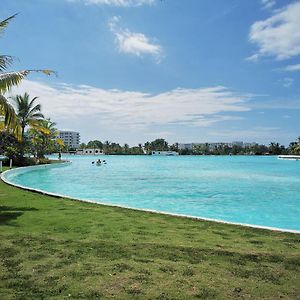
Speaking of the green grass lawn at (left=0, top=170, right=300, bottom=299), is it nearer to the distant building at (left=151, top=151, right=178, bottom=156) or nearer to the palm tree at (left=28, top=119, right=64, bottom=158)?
the palm tree at (left=28, top=119, right=64, bottom=158)

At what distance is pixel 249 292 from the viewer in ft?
13.0

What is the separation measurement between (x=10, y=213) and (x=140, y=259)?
4.72m

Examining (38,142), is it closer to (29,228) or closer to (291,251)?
(29,228)

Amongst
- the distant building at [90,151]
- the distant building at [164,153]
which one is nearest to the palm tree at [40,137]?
the distant building at [90,151]

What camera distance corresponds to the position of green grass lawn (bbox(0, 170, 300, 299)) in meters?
3.95

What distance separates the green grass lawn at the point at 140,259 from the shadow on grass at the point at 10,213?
43mm

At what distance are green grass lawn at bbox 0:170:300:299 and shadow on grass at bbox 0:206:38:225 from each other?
0.14ft

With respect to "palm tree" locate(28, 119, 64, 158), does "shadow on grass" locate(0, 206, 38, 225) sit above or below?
below

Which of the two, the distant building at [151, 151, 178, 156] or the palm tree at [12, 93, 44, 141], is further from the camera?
the distant building at [151, 151, 178, 156]

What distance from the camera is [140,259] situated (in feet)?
16.6

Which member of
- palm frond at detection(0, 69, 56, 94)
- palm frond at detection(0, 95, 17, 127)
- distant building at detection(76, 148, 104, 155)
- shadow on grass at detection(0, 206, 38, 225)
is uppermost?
palm frond at detection(0, 69, 56, 94)

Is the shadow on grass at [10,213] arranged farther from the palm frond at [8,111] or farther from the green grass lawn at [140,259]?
the palm frond at [8,111]

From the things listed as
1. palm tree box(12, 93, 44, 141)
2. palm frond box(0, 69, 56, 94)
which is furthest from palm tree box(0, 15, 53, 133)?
palm tree box(12, 93, 44, 141)

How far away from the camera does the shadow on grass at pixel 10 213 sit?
7.73m
